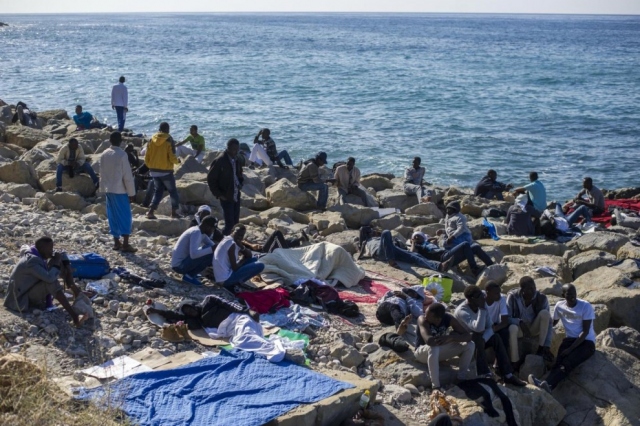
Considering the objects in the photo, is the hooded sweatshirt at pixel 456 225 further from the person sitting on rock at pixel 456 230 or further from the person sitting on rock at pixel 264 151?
the person sitting on rock at pixel 264 151

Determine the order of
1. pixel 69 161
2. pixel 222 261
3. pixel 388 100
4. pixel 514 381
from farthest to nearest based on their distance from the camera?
pixel 388 100 → pixel 69 161 → pixel 222 261 → pixel 514 381

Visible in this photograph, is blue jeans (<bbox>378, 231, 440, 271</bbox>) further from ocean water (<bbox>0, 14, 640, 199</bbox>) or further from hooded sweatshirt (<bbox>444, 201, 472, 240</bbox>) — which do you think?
ocean water (<bbox>0, 14, 640, 199</bbox>)

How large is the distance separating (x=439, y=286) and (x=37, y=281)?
17.4 ft

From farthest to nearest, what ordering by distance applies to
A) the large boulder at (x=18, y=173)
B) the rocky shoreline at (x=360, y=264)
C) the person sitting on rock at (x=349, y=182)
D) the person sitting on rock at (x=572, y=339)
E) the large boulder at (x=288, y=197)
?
the person sitting on rock at (x=349, y=182) → the large boulder at (x=288, y=197) → the large boulder at (x=18, y=173) → the person sitting on rock at (x=572, y=339) → the rocky shoreline at (x=360, y=264)

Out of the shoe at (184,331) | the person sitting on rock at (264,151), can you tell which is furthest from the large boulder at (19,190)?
the shoe at (184,331)

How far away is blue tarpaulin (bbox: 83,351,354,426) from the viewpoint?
272 inches

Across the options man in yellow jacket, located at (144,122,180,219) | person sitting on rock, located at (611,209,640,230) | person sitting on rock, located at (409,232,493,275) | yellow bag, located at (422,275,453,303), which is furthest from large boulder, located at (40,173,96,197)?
person sitting on rock, located at (611,209,640,230)

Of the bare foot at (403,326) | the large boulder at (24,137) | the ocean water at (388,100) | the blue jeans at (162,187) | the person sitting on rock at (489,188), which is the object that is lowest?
the ocean water at (388,100)

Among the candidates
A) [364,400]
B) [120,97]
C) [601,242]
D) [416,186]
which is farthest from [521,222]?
[120,97]

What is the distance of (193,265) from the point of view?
10500 mm

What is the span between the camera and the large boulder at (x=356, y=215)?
600 inches

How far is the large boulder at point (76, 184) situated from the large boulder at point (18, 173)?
0.47 metres

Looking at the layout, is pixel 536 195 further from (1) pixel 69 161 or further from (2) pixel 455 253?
(1) pixel 69 161

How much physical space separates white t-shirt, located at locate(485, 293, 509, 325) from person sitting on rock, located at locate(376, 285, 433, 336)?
3.30 feet
